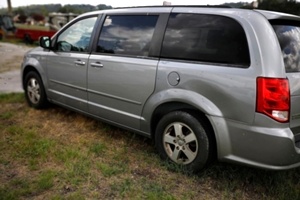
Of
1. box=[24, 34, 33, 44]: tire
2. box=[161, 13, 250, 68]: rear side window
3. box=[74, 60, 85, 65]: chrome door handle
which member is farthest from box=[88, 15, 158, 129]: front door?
box=[24, 34, 33, 44]: tire

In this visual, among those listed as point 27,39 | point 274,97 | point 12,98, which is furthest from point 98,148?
point 27,39

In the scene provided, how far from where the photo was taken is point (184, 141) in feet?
10.3

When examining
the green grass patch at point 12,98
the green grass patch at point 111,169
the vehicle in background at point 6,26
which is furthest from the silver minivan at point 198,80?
the vehicle in background at point 6,26

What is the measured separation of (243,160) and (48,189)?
70.4 inches

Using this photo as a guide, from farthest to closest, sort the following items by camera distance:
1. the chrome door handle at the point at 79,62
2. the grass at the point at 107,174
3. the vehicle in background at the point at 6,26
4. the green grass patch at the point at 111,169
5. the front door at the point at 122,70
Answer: the vehicle in background at the point at 6,26 → the chrome door handle at the point at 79,62 → the front door at the point at 122,70 → the green grass patch at the point at 111,169 → the grass at the point at 107,174

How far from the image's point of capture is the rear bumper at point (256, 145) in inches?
102

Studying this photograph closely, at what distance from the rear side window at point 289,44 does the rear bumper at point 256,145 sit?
57cm

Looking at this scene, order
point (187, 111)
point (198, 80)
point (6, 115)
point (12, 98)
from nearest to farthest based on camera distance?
point (198, 80) → point (187, 111) → point (6, 115) → point (12, 98)

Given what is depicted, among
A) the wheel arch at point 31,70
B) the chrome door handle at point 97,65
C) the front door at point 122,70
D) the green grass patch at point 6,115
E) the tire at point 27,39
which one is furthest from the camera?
the tire at point 27,39

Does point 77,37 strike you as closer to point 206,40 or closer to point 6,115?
point 6,115

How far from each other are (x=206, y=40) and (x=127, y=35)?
1.10 m

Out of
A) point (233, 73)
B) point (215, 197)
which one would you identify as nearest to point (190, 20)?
point (233, 73)

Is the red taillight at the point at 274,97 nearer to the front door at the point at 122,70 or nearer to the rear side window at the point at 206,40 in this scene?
the rear side window at the point at 206,40

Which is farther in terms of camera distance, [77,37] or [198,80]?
[77,37]
